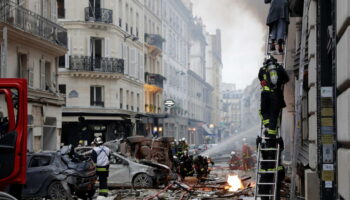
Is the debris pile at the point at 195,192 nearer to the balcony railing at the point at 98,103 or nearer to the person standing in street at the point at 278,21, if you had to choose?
the person standing in street at the point at 278,21

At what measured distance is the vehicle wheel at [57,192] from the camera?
54.0 ft

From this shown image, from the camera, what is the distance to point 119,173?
21688 mm


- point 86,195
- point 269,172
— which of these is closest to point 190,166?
point 86,195

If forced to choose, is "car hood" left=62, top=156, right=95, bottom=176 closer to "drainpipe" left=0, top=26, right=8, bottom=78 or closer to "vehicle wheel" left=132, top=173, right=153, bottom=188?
"vehicle wheel" left=132, top=173, right=153, bottom=188

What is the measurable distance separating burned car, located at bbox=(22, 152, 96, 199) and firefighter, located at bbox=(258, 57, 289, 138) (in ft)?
24.7

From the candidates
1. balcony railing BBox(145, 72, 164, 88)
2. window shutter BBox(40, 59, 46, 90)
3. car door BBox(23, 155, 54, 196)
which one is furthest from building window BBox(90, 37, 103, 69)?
car door BBox(23, 155, 54, 196)

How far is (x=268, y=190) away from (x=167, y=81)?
5228cm

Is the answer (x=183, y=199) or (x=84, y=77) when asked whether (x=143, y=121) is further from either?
(x=183, y=199)

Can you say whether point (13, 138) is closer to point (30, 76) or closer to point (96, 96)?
point (30, 76)

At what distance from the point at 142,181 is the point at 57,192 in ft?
17.8

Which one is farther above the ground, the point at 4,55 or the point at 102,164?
the point at 4,55

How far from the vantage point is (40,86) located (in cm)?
3059

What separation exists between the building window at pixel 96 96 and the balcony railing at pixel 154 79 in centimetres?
1065

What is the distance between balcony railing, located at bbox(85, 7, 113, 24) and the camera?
42781mm
